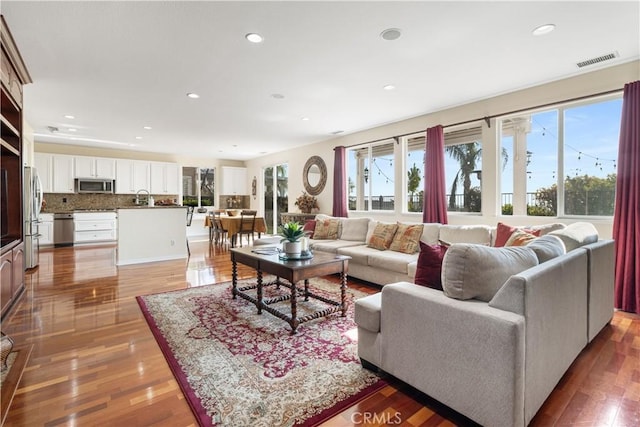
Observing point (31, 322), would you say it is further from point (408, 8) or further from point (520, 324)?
point (408, 8)

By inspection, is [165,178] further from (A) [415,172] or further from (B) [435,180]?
(B) [435,180]

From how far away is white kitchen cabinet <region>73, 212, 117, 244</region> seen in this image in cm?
786

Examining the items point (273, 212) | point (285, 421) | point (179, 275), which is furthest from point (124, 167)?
point (285, 421)

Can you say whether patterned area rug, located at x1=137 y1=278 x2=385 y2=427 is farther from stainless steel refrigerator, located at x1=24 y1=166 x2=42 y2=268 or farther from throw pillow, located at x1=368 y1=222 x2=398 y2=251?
stainless steel refrigerator, located at x1=24 y1=166 x2=42 y2=268

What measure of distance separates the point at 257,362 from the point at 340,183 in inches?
190

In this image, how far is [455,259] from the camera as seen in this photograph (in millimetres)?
1710

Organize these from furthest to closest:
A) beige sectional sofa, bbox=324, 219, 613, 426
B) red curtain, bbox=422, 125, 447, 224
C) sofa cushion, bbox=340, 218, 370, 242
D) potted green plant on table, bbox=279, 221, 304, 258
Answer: sofa cushion, bbox=340, 218, 370, 242, red curtain, bbox=422, 125, 447, 224, potted green plant on table, bbox=279, 221, 304, 258, beige sectional sofa, bbox=324, 219, 613, 426

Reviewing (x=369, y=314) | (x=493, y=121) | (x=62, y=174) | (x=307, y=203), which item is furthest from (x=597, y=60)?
(x=62, y=174)

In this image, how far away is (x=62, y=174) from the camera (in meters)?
7.91

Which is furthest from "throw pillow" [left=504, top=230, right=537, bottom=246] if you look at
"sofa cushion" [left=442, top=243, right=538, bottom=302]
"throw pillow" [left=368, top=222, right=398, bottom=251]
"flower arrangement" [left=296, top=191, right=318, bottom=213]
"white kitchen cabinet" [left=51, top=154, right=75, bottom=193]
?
"white kitchen cabinet" [left=51, top=154, right=75, bottom=193]

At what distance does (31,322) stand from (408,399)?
3458 millimetres

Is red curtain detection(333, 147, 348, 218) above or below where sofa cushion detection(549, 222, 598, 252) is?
above

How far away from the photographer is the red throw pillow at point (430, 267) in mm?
1897

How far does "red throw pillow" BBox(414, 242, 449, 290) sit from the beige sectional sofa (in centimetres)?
8
